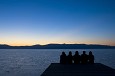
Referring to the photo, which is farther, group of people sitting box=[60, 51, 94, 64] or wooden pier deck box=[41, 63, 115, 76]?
group of people sitting box=[60, 51, 94, 64]

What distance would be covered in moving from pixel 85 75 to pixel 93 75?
443mm

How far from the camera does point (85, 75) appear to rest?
44.5ft

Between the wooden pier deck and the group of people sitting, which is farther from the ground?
the group of people sitting

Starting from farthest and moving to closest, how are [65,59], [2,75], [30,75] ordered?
1. [2,75]
2. [30,75]
3. [65,59]

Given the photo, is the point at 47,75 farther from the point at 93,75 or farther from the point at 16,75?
the point at 16,75

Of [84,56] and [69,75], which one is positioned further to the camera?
[84,56]

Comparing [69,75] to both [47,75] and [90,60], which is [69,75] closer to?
[47,75]

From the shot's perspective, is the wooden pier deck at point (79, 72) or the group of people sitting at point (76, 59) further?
the group of people sitting at point (76, 59)

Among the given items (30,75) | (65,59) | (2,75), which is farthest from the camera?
(2,75)

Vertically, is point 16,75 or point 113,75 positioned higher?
point 113,75

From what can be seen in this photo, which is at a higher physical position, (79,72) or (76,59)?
(76,59)

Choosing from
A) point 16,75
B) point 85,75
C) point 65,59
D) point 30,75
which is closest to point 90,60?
point 65,59

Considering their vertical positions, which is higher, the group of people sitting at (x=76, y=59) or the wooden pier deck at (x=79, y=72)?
the group of people sitting at (x=76, y=59)

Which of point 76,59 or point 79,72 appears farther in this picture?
point 76,59
